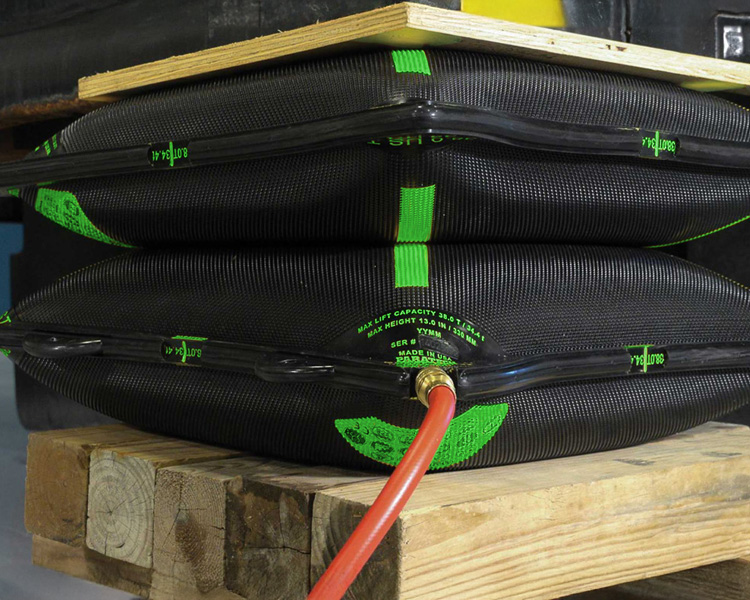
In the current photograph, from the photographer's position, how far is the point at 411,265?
1007 millimetres

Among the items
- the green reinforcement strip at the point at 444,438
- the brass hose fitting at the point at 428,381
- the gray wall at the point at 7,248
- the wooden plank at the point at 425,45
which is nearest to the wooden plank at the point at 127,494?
the green reinforcement strip at the point at 444,438

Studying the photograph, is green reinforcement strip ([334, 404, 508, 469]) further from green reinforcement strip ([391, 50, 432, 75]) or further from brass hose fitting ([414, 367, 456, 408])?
green reinforcement strip ([391, 50, 432, 75])

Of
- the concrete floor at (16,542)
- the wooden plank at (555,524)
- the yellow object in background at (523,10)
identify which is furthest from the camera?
the concrete floor at (16,542)

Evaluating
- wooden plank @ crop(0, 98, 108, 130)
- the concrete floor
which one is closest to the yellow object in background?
wooden plank @ crop(0, 98, 108, 130)

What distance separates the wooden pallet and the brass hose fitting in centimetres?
9

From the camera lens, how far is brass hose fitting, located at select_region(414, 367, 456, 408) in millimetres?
905

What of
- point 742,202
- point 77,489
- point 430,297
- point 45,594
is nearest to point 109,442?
point 77,489

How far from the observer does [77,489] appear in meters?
1.14

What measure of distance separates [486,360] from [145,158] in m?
0.46

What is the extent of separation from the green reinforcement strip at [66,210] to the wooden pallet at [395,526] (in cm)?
25

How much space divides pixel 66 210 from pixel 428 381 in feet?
1.97

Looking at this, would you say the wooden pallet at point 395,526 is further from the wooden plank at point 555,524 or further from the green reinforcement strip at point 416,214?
the green reinforcement strip at point 416,214

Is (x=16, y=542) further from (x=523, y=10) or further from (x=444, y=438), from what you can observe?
(x=523, y=10)

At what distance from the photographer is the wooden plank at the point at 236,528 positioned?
913 mm
